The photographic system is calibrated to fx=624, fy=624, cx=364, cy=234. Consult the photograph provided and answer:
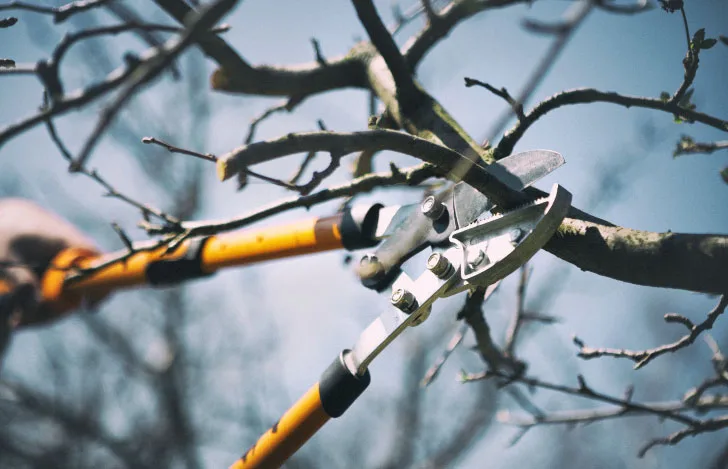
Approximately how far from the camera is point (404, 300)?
Result: 73.8 inches

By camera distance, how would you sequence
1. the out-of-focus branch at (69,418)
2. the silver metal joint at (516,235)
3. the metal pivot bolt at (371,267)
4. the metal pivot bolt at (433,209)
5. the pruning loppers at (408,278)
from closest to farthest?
1. the silver metal joint at (516,235)
2. the pruning loppers at (408,278)
3. the metal pivot bolt at (433,209)
4. the metal pivot bolt at (371,267)
5. the out-of-focus branch at (69,418)

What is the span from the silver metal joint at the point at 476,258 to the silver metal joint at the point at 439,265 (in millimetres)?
92

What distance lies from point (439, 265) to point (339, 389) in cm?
49

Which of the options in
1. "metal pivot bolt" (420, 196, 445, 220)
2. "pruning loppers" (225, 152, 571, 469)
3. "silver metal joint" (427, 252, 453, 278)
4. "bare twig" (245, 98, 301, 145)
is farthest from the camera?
"bare twig" (245, 98, 301, 145)

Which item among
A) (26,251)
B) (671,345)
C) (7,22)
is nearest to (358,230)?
(671,345)

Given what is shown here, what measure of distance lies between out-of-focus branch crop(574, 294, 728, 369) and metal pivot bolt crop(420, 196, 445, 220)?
2.36ft

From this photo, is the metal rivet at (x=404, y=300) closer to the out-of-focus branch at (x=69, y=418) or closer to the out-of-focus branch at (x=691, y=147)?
the out-of-focus branch at (x=691, y=147)

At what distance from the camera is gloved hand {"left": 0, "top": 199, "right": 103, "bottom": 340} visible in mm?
3084

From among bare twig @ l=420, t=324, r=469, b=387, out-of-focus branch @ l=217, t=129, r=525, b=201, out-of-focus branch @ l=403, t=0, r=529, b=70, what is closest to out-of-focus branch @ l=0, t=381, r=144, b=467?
bare twig @ l=420, t=324, r=469, b=387

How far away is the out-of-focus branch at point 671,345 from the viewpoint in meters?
1.82

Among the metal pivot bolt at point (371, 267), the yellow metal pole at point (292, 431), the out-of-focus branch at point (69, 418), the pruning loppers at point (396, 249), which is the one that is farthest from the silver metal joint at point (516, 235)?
the out-of-focus branch at point (69, 418)

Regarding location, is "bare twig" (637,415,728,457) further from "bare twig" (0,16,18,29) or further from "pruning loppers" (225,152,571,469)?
"bare twig" (0,16,18,29)

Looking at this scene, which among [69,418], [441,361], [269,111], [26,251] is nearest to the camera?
[441,361]

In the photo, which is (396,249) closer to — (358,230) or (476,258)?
(358,230)
